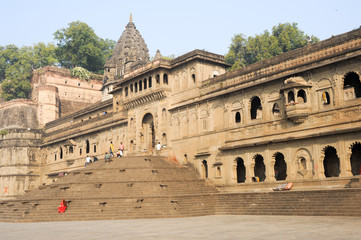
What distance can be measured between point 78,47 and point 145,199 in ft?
192

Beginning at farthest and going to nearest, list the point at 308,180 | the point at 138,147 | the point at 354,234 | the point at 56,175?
the point at 56,175
the point at 138,147
the point at 308,180
the point at 354,234

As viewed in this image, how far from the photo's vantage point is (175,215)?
23625 millimetres

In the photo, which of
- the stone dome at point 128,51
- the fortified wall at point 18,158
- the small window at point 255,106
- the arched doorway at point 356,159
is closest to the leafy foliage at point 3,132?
the fortified wall at point 18,158

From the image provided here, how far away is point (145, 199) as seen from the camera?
24375 mm

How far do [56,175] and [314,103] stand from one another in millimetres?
36588

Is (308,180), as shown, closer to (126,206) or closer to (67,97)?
(126,206)

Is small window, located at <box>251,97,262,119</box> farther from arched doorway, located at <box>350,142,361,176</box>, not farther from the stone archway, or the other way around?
arched doorway, located at <box>350,142,361,176</box>

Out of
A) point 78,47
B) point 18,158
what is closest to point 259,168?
point 18,158

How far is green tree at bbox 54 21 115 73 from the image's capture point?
7581 cm

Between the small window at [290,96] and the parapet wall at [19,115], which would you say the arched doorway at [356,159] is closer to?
the small window at [290,96]

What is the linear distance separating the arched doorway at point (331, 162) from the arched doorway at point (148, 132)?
16.9 meters

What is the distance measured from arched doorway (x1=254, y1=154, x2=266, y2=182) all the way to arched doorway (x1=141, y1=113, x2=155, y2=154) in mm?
11576

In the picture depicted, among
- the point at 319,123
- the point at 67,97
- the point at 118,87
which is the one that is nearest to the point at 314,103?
the point at 319,123

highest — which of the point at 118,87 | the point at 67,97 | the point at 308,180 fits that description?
the point at 67,97
